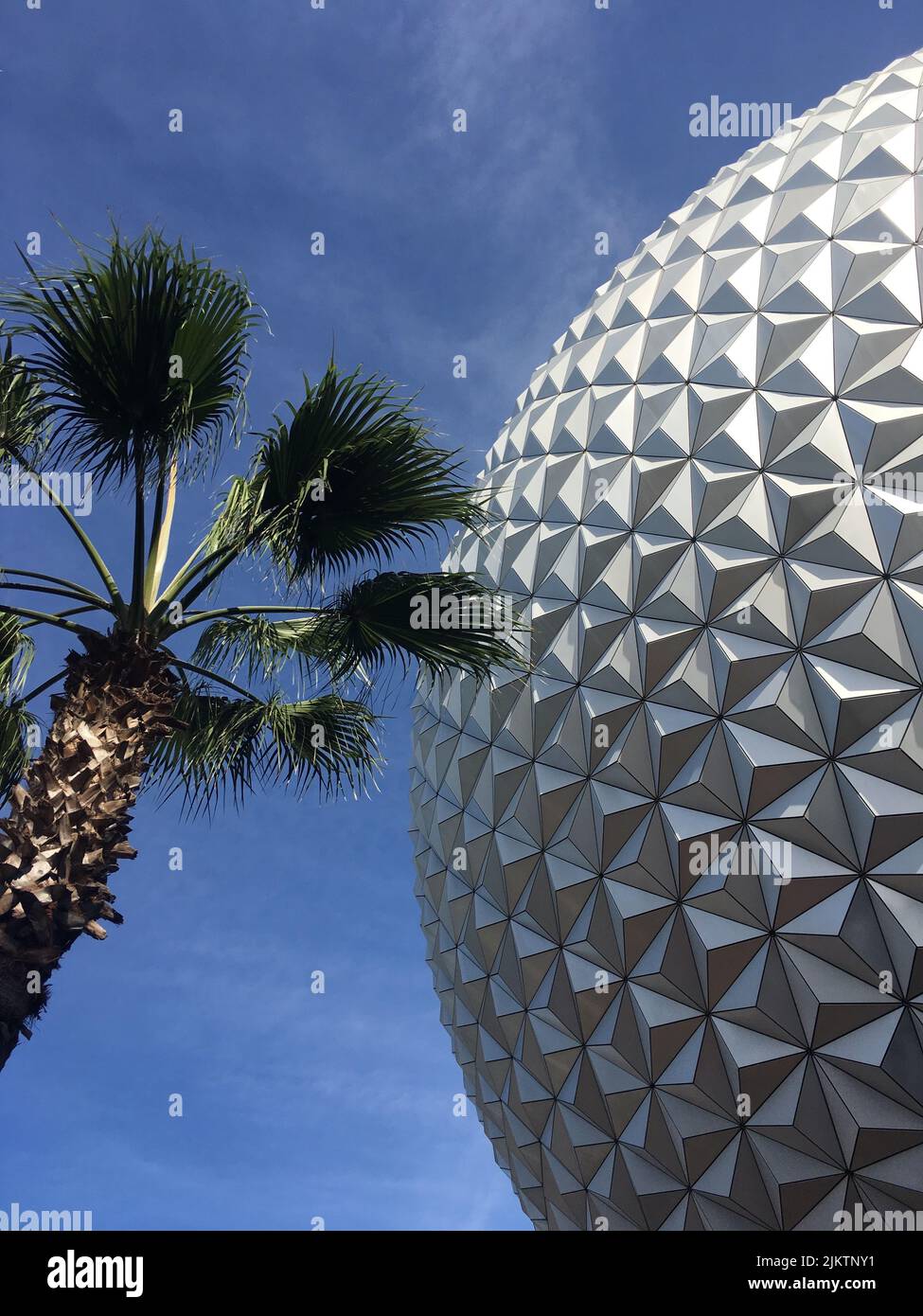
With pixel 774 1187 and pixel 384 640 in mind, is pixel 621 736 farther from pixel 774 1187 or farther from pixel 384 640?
pixel 774 1187

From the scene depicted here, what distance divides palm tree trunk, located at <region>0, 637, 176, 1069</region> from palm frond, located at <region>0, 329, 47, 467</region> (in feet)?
5.14

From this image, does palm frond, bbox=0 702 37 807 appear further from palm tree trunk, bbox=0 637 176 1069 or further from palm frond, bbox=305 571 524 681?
palm frond, bbox=305 571 524 681

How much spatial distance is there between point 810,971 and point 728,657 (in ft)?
10.1

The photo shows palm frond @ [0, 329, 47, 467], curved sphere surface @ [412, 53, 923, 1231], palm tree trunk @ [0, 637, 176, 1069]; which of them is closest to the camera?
palm tree trunk @ [0, 637, 176, 1069]

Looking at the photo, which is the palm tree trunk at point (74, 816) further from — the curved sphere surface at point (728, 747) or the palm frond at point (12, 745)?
the curved sphere surface at point (728, 747)

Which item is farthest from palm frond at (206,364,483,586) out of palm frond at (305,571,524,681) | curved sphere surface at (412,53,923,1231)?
curved sphere surface at (412,53,923,1231)

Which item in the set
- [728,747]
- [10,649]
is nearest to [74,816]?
[10,649]

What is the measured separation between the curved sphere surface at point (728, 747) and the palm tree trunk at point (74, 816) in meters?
5.31

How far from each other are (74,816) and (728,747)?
238 inches

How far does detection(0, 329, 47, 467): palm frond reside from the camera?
620 cm

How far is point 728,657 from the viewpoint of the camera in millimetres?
8836

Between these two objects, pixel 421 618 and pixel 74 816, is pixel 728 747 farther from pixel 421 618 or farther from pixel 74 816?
pixel 74 816
